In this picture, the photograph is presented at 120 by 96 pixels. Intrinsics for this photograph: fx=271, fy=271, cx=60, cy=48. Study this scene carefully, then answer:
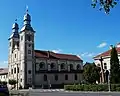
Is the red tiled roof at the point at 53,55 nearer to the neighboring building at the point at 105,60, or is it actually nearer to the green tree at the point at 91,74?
the neighboring building at the point at 105,60

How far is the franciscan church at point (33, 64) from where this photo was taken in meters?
81.7

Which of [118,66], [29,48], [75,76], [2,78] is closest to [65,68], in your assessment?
[75,76]

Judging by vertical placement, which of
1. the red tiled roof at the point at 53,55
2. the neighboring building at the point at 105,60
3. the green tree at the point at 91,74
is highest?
the red tiled roof at the point at 53,55

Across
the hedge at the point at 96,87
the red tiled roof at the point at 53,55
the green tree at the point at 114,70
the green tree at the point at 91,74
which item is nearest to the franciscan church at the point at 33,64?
the red tiled roof at the point at 53,55

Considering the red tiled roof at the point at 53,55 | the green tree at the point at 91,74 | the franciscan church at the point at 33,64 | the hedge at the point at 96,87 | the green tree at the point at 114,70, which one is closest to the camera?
the hedge at the point at 96,87

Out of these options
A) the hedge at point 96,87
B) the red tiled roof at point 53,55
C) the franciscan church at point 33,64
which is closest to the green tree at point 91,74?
the hedge at point 96,87

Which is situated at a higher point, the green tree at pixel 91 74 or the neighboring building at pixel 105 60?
the neighboring building at pixel 105 60

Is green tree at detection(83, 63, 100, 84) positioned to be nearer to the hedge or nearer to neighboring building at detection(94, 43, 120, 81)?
the hedge

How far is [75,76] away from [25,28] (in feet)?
81.2

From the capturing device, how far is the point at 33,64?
8244 cm

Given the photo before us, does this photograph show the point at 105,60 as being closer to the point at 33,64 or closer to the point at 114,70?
the point at 114,70

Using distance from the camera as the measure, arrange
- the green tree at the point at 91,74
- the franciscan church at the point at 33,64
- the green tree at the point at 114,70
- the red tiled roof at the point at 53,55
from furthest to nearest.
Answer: the red tiled roof at the point at 53,55, the franciscan church at the point at 33,64, the green tree at the point at 91,74, the green tree at the point at 114,70

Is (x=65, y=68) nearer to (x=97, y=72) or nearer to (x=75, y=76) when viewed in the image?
(x=75, y=76)

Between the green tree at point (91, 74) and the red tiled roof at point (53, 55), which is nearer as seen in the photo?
the green tree at point (91, 74)
